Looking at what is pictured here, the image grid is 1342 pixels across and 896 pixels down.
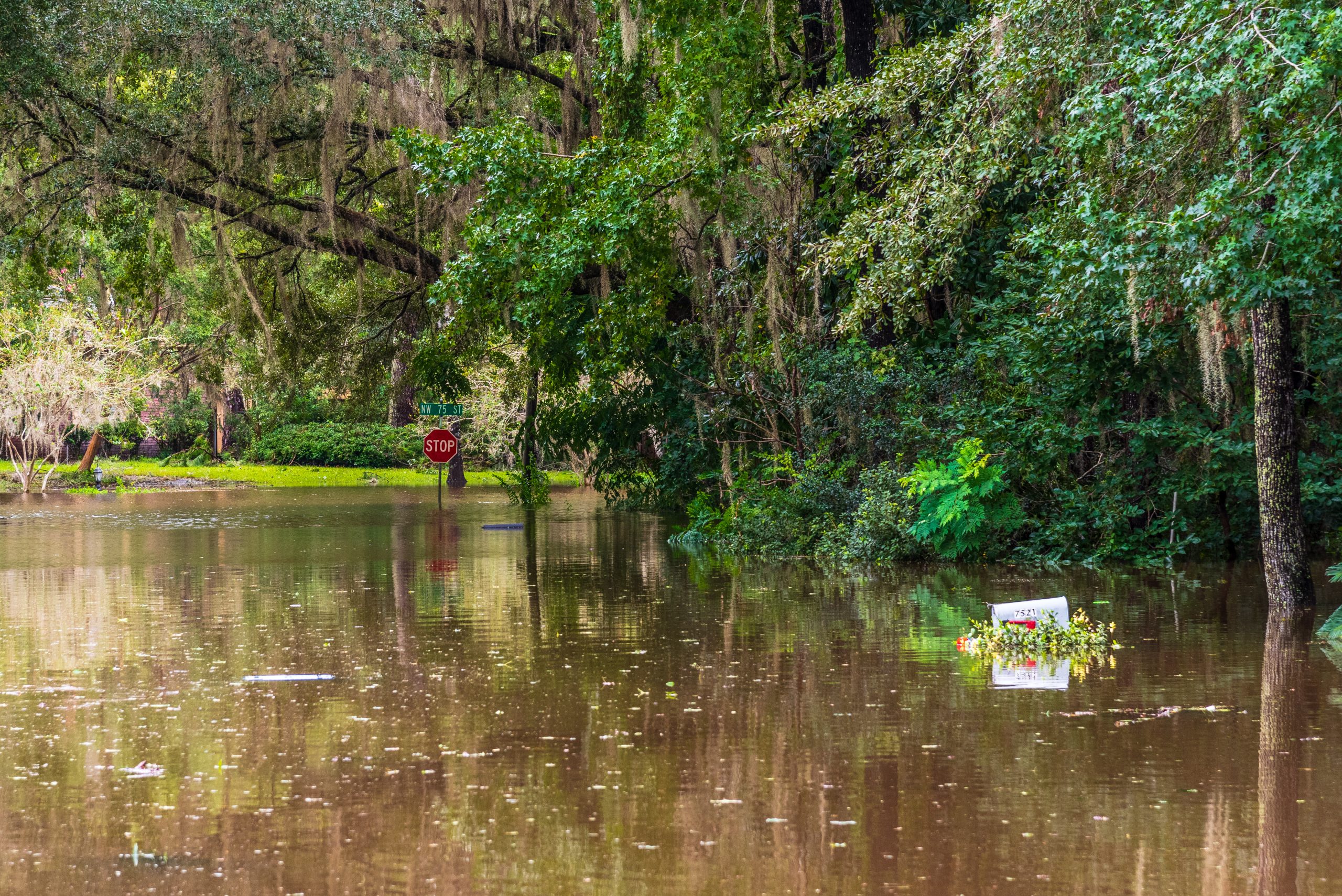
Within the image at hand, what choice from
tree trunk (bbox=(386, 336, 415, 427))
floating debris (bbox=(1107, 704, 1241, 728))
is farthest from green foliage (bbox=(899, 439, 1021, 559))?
tree trunk (bbox=(386, 336, 415, 427))

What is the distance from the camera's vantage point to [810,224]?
18.7 m

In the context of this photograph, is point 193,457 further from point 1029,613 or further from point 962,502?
point 1029,613

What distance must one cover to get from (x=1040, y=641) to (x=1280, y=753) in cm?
317

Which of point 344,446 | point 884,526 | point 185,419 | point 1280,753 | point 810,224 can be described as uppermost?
point 810,224

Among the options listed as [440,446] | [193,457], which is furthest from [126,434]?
[440,446]

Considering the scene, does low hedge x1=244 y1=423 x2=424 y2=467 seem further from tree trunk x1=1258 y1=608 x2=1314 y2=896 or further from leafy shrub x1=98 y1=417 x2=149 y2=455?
tree trunk x1=1258 y1=608 x2=1314 y2=896

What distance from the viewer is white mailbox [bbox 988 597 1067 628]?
31.4 ft

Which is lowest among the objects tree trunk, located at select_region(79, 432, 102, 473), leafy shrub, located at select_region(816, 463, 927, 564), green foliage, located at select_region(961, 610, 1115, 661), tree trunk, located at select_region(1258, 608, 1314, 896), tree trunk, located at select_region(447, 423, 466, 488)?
tree trunk, located at select_region(1258, 608, 1314, 896)

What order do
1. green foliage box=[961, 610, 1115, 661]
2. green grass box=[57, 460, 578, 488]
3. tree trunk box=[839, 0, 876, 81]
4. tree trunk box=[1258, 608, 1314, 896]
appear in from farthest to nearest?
green grass box=[57, 460, 578, 488]
tree trunk box=[839, 0, 876, 81]
green foliage box=[961, 610, 1115, 661]
tree trunk box=[1258, 608, 1314, 896]

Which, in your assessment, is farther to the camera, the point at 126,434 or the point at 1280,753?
the point at 126,434

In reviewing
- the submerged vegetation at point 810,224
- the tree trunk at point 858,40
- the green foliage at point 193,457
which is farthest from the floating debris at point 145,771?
the green foliage at point 193,457

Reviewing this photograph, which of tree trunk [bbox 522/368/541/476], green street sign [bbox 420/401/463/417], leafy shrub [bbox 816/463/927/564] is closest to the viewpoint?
leafy shrub [bbox 816/463/927/564]

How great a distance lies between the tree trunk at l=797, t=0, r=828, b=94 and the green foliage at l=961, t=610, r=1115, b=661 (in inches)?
465

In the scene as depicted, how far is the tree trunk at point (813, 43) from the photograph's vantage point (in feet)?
65.2
